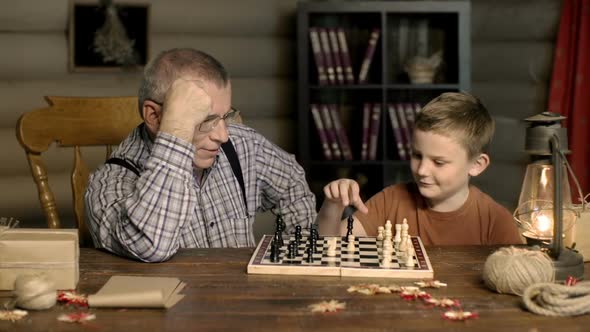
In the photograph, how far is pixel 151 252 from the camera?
7.04 ft

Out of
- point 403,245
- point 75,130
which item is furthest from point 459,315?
point 75,130

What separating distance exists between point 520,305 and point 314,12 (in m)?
3.45

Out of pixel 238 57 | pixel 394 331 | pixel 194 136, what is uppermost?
pixel 238 57

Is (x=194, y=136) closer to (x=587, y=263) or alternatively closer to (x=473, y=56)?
(x=587, y=263)

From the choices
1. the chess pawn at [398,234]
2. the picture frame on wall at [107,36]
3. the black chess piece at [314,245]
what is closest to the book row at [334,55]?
the picture frame on wall at [107,36]

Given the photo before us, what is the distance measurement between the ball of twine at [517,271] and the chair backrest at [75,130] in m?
1.53

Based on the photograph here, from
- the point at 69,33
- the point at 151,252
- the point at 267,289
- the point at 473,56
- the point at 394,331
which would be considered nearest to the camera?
the point at 394,331

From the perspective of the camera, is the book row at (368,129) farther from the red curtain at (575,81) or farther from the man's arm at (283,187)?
the man's arm at (283,187)

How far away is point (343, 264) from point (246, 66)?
3352 mm

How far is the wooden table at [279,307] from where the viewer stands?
164cm

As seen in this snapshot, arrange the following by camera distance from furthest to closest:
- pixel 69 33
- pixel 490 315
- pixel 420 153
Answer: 1. pixel 69 33
2. pixel 420 153
3. pixel 490 315

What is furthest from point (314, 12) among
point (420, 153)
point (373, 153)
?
point (420, 153)

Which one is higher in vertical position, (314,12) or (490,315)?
(314,12)

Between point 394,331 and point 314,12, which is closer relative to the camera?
point 394,331
